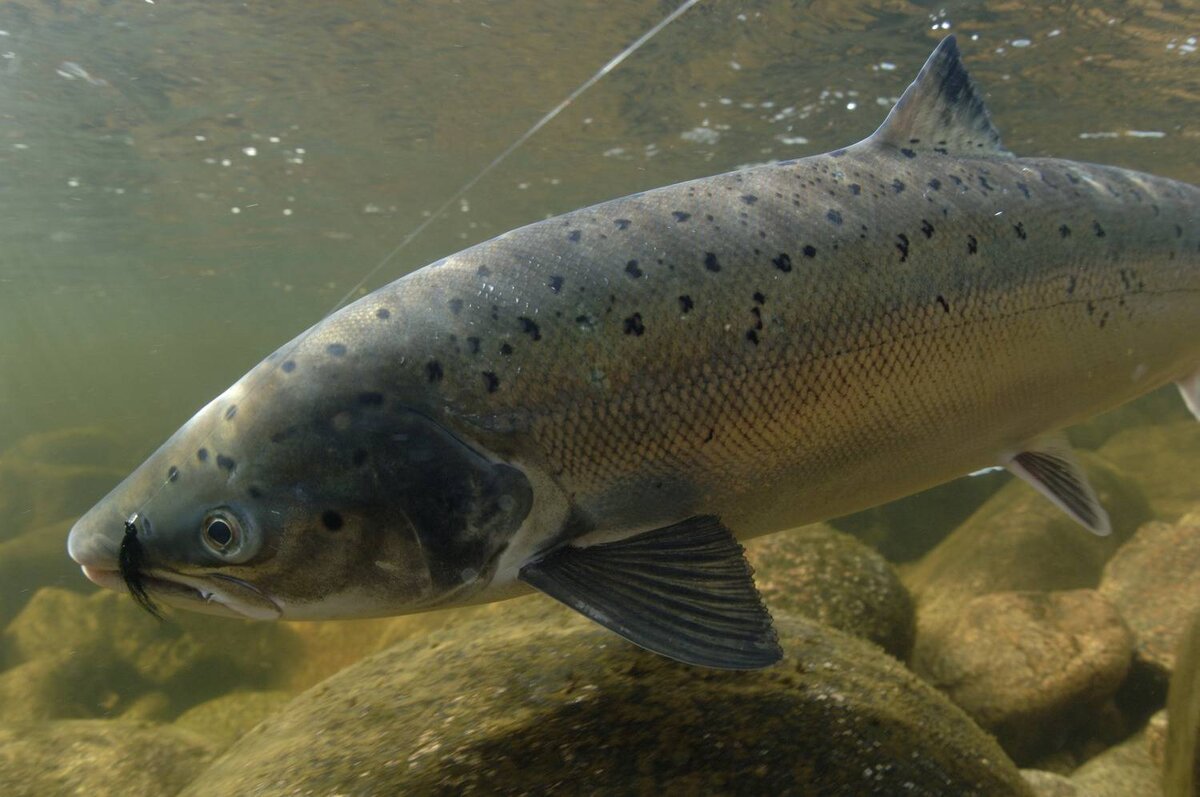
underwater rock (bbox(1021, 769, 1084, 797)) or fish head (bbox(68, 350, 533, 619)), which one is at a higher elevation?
fish head (bbox(68, 350, 533, 619))

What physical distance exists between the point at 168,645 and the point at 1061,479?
36.8ft

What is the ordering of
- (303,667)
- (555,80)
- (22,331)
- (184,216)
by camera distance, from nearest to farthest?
(303,667) < (555,80) < (184,216) < (22,331)

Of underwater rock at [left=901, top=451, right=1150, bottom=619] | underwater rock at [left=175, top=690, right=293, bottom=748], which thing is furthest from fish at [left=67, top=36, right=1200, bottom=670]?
underwater rock at [left=175, top=690, right=293, bottom=748]

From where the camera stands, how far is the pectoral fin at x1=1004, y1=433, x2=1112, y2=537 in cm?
319

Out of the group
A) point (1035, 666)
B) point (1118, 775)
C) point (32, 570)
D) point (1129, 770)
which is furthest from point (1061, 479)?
point (32, 570)

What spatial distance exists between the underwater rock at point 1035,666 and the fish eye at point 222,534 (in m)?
5.68

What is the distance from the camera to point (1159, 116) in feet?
50.3

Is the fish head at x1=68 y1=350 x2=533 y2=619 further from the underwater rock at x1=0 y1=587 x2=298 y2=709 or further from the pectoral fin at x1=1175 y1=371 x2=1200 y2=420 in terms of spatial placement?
the underwater rock at x1=0 y1=587 x2=298 y2=709

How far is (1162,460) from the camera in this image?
40.6 ft

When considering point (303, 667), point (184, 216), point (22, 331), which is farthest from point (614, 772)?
point (22, 331)

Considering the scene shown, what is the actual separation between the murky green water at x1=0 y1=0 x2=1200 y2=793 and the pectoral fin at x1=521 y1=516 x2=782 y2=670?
481cm

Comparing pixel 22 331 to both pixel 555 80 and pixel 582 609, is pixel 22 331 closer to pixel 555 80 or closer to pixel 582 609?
pixel 555 80

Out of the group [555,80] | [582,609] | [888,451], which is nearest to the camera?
[582,609]

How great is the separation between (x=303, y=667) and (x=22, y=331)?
82.4 metres
